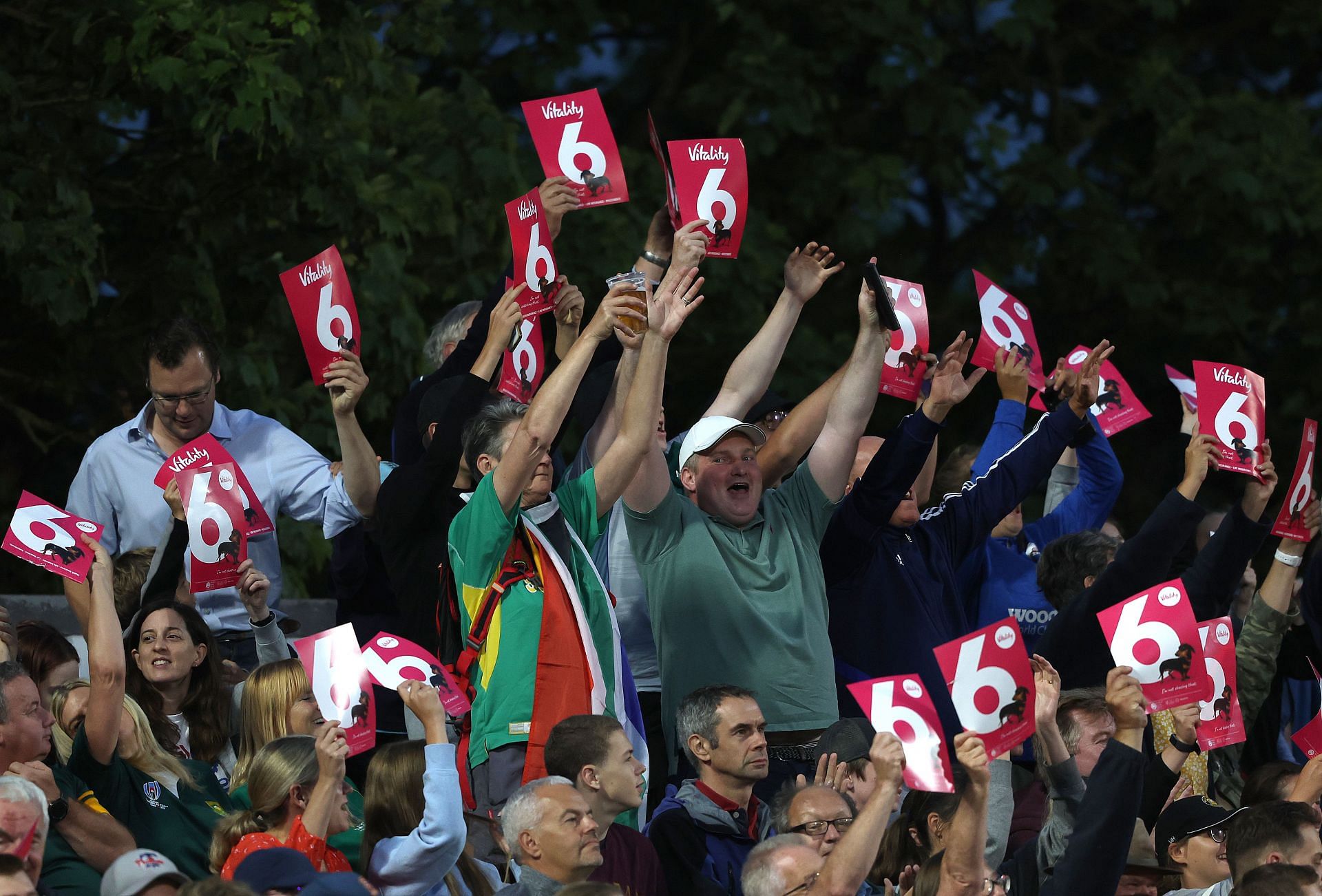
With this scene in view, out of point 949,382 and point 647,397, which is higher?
point 647,397

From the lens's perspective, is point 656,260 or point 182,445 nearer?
point 182,445

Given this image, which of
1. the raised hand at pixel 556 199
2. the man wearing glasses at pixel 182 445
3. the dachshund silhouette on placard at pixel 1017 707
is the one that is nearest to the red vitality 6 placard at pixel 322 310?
the man wearing glasses at pixel 182 445

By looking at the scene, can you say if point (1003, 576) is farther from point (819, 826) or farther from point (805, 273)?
point (819, 826)

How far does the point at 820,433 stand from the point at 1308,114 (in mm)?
9065

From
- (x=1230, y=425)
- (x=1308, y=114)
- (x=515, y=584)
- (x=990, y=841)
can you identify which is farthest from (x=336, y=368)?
(x=1308, y=114)

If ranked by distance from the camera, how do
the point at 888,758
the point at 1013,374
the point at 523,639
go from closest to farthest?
the point at 888,758 < the point at 523,639 < the point at 1013,374

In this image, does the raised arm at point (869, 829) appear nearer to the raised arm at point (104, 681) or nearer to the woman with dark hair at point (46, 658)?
the raised arm at point (104, 681)

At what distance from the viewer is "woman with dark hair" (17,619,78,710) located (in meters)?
7.09

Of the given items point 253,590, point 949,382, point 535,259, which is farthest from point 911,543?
point 253,590

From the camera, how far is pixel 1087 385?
8.50m

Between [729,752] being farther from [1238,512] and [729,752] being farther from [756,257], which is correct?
[756,257]

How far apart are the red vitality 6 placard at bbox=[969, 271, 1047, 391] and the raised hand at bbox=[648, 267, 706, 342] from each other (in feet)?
7.02

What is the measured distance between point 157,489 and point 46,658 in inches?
47.8

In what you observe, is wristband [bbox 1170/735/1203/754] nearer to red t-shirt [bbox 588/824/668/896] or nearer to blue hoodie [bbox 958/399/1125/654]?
blue hoodie [bbox 958/399/1125/654]
